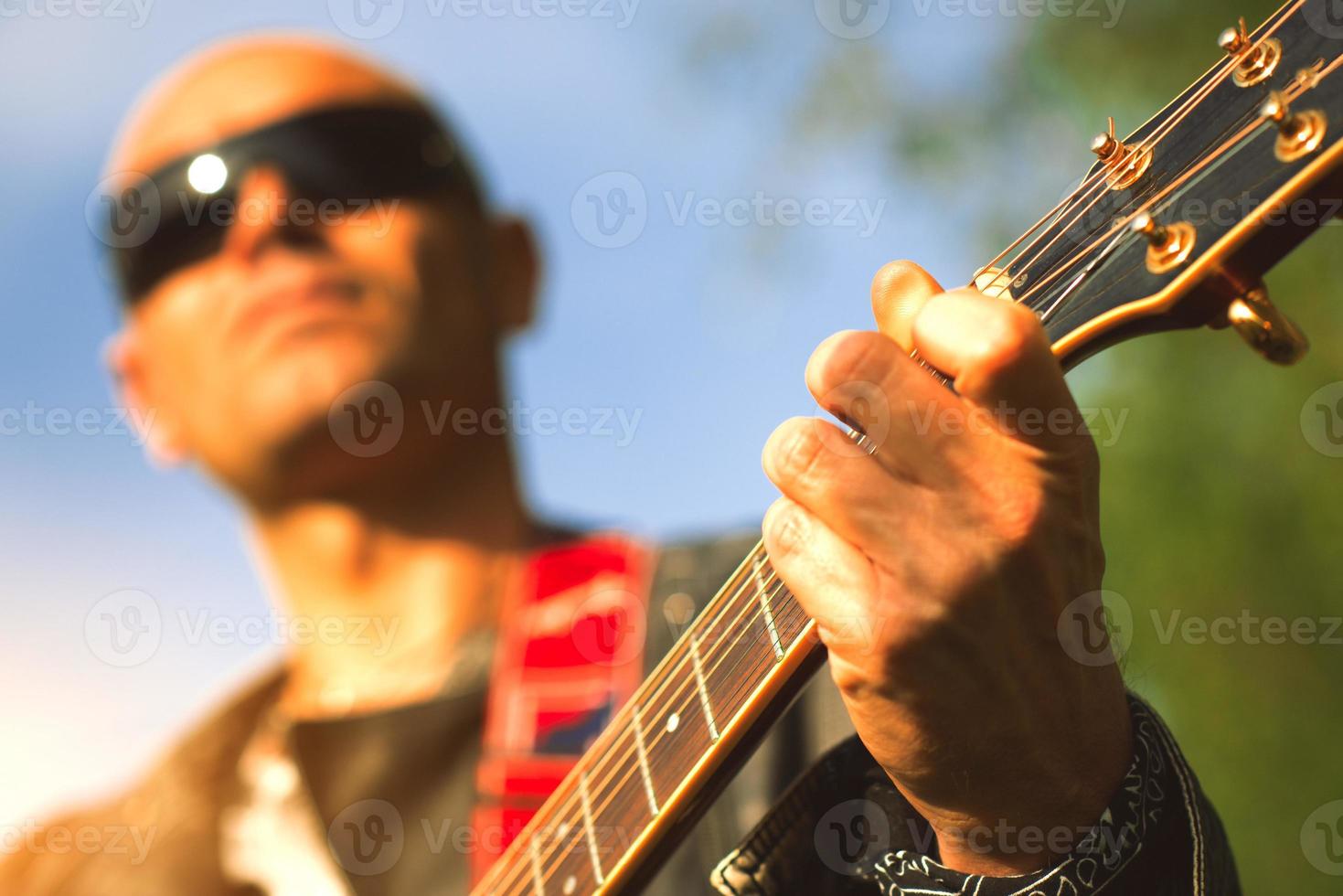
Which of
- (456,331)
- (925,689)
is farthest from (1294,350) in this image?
(456,331)

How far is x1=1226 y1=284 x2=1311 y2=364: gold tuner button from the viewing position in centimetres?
77

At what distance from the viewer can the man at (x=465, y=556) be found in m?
0.80

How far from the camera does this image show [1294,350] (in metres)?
0.78

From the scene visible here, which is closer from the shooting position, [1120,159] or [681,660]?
[1120,159]

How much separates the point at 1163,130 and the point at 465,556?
2.03 m

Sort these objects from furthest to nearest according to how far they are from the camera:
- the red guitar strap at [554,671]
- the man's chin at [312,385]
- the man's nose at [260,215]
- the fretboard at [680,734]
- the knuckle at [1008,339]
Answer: the man's nose at [260,215], the man's chin at [312,385], the red guitar strap at [554,671], the fretboard at [680,734], the knuckle at [1008,339]

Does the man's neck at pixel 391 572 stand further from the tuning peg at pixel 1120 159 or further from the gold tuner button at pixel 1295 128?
the gold tuner button at pixel 1295 128

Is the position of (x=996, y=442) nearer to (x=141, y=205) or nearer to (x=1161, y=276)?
(x=1161, y=276)

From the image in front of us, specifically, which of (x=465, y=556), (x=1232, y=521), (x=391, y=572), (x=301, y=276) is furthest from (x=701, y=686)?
(x=1232, y=521)

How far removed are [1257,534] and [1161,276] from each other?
5.31 meters

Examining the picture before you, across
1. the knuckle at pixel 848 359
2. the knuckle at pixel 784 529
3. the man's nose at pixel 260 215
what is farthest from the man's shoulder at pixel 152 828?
the knuckle at pixel 848 359

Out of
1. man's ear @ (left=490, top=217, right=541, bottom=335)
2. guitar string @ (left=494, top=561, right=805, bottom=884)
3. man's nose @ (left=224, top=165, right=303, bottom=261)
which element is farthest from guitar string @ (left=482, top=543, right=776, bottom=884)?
man's ear @ (left=490, top=217, right=541, bottom=335)

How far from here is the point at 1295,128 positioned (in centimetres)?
78

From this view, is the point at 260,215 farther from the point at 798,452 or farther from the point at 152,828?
the point at 798,452
